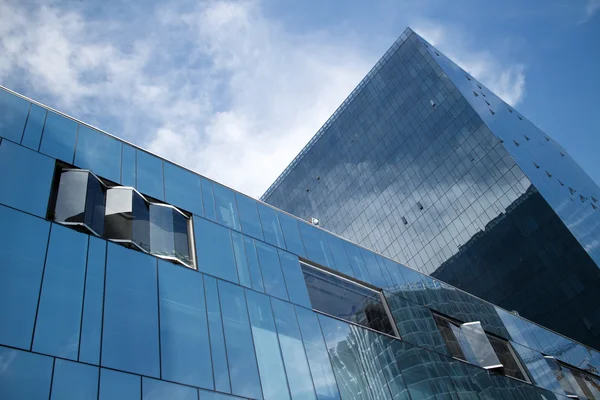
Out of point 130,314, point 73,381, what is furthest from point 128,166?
point 73,381

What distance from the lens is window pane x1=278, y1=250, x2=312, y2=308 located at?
2152 cm

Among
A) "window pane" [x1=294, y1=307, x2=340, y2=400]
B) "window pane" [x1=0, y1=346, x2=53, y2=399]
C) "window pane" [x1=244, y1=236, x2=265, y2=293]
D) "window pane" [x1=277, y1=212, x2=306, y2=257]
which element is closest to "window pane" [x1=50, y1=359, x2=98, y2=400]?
"window pane" [x1=0, y1=346, x2=53, y2=399]

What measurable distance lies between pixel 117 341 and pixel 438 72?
72.5m

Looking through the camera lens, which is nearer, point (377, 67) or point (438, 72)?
point (438, 72)

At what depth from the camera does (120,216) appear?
17.6 meters

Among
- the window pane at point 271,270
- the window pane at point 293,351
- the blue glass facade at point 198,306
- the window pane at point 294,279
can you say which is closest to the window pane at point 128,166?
the blue glass facade at point 198,306

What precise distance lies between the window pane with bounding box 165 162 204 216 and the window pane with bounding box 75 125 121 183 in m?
2.28

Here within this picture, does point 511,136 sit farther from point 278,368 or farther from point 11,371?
point 11,371

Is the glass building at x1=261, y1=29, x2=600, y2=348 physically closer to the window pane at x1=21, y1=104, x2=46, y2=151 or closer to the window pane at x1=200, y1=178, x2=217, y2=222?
the window pane at x1=200, y1=178, x2=217, y2=222

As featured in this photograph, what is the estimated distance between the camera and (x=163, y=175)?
2109 centimetres

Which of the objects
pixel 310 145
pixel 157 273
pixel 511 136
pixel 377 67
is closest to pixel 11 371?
pixel 157 273

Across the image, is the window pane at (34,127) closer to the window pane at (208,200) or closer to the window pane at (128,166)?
the window pane at (128,166)

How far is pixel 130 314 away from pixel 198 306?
9.15ft

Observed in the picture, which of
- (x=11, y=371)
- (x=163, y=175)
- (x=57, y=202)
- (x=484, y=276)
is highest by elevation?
(x=484, y=276)
